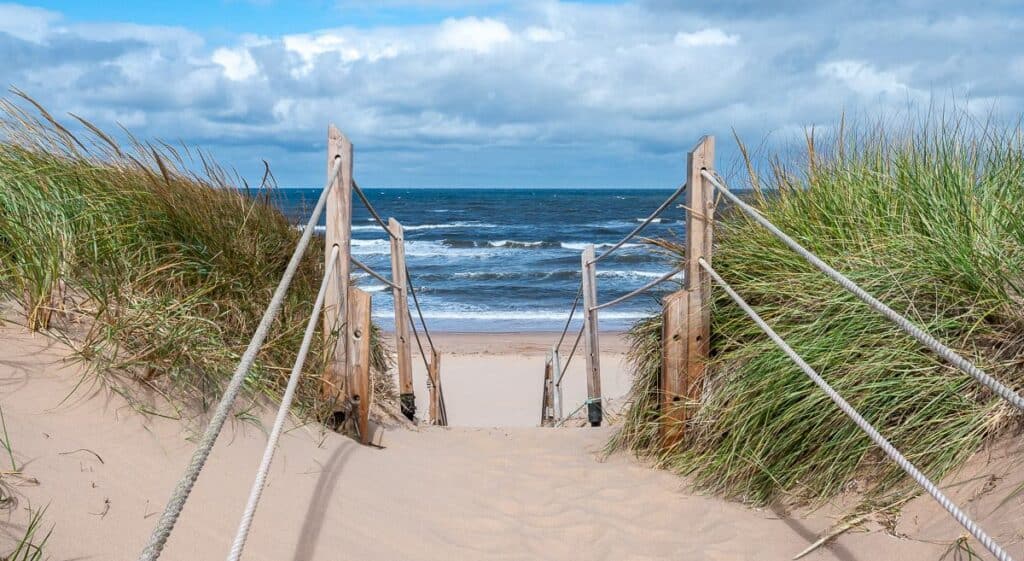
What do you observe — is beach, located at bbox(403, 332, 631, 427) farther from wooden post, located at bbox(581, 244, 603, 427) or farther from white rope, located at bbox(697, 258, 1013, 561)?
white rope, located at bbox(697, 258, 1013, 561)

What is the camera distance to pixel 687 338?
438 cm

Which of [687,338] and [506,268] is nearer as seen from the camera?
[687,338]

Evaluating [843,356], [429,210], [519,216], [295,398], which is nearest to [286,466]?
[295,398]

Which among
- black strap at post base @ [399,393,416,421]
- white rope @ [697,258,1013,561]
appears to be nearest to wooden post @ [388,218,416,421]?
black strap at post base @ [399,393,416,421]

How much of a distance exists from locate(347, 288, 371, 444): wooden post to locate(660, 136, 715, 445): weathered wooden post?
1.62m

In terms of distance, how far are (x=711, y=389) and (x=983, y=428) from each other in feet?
4.48

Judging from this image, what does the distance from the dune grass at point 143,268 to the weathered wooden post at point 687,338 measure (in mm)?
1850

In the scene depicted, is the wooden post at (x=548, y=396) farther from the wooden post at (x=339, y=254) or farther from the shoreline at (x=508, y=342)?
the wooden post at (x=339, y=254)

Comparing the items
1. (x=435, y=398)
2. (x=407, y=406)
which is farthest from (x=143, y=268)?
(x=435, y=398)

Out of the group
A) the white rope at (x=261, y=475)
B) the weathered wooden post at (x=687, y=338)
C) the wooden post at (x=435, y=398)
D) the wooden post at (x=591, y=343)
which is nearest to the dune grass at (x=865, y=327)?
the weathered wooden post at (x=687, y=338)

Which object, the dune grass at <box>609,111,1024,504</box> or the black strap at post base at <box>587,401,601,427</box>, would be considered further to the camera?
the black strap at post base at <box>587,401,601,427</box>

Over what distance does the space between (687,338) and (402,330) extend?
2.70 meters

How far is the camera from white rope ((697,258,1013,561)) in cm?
211

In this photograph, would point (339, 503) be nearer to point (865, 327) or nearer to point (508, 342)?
point (865, 327)
